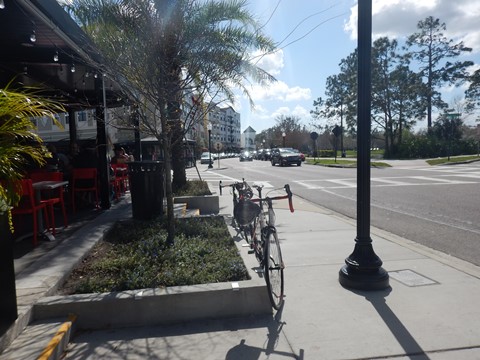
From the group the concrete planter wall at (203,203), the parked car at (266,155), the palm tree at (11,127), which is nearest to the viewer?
the palm tree at (11,127)

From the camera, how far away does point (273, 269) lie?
386 cm

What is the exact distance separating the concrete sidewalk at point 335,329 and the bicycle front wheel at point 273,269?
142 mm

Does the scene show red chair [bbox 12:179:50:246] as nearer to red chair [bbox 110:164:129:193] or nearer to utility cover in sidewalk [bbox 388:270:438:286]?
utility cover in sidewalk [bbox 388:270:438:286]

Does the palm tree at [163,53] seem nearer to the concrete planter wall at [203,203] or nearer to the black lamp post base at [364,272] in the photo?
the black lamp post base at [364,272]

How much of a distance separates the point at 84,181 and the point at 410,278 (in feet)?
24.0

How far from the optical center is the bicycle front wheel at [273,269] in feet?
12.1

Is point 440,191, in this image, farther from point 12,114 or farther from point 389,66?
point 389,66

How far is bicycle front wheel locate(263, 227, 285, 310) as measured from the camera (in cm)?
370

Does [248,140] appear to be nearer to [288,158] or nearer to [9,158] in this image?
[288,158]

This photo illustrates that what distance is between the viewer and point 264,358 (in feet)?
10.0

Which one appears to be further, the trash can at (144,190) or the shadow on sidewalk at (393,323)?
the trash can at (144,190)

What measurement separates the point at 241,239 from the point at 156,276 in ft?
5.85

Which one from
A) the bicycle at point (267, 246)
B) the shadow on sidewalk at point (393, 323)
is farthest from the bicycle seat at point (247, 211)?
the shadow on sidewalk at point (393, 323)

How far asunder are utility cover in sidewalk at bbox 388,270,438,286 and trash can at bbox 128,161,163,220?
418 cm
